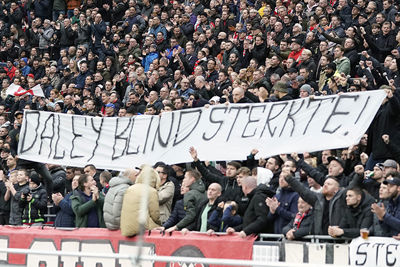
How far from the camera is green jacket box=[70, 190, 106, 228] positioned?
12.7 m

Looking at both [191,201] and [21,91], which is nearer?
[191,201]

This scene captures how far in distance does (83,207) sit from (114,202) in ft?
2.86

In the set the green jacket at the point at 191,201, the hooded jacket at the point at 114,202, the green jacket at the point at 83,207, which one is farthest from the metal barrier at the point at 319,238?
the green jacket at the point at 83,207

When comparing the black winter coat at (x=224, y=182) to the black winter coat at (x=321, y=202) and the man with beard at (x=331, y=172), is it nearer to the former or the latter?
the man with beard at (x=331, y=172)

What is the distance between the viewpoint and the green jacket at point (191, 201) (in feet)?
38.9

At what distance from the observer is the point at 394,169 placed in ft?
35.7

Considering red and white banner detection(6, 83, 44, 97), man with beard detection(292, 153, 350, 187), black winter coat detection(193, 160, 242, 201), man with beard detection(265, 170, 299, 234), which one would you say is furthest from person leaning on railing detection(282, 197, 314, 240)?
red and white banner detection(6, 83, 44, 97)

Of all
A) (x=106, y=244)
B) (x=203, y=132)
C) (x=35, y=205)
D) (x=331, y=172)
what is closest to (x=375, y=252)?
(x=331, y=172)

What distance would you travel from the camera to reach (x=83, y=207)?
12656 millimetres

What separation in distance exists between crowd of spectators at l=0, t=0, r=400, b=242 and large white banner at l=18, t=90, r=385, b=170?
26 centimetres

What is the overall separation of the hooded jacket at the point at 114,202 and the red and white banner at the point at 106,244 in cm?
14

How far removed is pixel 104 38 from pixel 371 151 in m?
12.1

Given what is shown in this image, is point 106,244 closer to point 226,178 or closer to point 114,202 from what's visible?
point 114,202

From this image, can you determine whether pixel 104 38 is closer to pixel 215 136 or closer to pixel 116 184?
pixel 215 136
